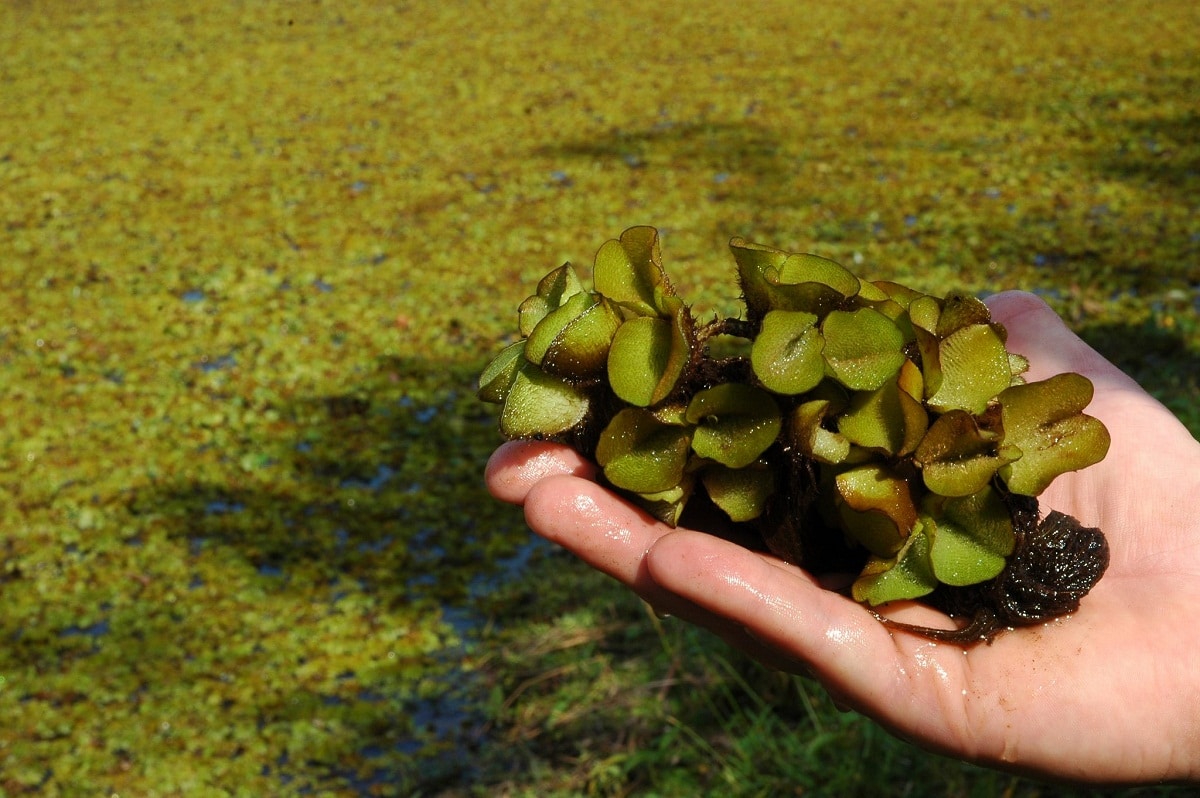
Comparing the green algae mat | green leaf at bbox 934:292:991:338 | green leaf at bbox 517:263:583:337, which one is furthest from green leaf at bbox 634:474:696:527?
the green algae mat

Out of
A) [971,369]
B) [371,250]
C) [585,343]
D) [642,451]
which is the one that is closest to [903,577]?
[971,369]

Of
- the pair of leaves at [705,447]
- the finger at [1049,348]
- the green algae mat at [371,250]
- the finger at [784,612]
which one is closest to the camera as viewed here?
the finger at [784,612]

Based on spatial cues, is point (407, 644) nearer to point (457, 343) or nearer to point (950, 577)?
point (457, 343)

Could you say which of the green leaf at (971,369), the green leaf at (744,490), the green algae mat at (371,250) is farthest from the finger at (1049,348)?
the green algae mat at (371,250)

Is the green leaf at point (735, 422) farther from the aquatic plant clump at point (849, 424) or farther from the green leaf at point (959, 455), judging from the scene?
the green leaf at point (959, 455)

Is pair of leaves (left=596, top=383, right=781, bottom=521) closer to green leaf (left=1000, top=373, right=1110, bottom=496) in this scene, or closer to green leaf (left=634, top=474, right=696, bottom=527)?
green leaf (left=634, top=474, right=696, bottom=527)

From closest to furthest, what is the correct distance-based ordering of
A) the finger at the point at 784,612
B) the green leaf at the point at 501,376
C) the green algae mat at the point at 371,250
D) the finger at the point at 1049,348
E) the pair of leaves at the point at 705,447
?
the finger at the point at 784,612 < the pair of leaves at the point at 705,447 < the green leaf at the point at 501,376 < the finger at the point at 1049,348 < the green algae mat at the point at 371,250

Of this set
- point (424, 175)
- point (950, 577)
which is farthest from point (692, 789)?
point (424, 175)
